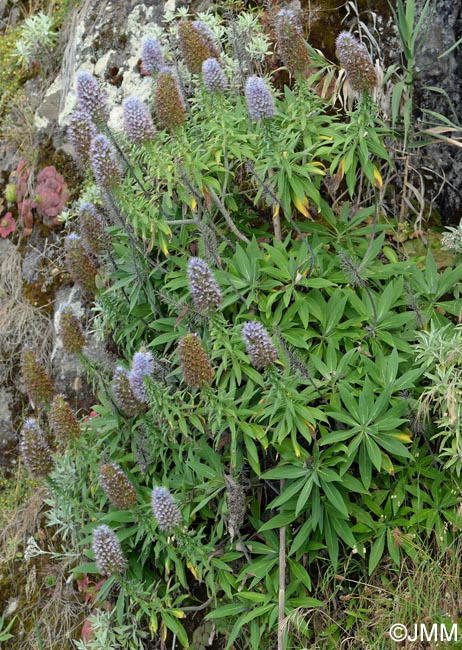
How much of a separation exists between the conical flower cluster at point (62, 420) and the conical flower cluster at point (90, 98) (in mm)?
1398

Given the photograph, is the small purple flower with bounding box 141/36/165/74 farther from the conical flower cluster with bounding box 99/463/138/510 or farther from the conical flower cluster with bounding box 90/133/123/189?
the conical flower cluster with bounding box 99/463/138/510

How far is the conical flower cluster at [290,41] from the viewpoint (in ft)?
11.9

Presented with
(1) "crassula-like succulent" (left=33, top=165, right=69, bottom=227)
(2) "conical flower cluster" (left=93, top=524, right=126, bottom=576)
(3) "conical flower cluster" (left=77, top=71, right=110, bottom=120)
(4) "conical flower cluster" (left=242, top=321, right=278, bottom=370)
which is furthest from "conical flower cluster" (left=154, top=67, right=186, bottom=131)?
(1) "crassula-like succulent" (left=33, top=165, right=69, bottom=227)

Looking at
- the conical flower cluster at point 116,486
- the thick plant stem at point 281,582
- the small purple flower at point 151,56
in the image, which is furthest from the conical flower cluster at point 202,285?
the small purple flower at point 151,56

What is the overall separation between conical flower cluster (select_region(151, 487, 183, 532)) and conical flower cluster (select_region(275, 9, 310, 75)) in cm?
205

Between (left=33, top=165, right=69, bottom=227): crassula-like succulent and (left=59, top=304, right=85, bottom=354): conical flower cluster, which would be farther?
(left=33, top=165, right=69, bottom=227): crassula-like succulent

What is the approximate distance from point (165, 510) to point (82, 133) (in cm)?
190

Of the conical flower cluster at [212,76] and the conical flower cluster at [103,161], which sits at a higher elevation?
the conical flower cluster at [212,76]

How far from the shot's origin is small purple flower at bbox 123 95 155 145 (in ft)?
12.5

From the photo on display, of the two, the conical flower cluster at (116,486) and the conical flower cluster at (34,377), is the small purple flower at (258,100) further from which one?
the conical flower cluster at (116,486)

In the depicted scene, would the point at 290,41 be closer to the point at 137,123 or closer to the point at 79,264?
the point at 137,123

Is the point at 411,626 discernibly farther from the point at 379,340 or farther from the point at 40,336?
the point at 40,336

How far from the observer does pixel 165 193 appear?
397 centimetres

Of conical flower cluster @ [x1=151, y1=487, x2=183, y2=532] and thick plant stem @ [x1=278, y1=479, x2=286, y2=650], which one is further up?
conical flower cluster @ [x1=151, y1=487, x2=183, y2=532]
